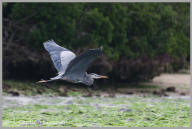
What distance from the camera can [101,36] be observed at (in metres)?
13.9

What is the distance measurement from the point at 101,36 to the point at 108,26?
444 mm

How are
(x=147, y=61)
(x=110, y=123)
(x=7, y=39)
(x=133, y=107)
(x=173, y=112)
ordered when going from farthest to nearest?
(x=147, y=61) → (x=7, y=39) → (x=133, y=107) → (x=173, y=112) → (x=110, y=123)

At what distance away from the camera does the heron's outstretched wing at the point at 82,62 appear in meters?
5.16

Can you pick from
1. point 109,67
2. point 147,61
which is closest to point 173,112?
point 109,67

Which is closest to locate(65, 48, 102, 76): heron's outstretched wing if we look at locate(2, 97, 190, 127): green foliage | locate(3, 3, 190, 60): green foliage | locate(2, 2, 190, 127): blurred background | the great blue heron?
the great blue heron

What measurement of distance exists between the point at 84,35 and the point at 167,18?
3.53m

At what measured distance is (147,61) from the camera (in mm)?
15250

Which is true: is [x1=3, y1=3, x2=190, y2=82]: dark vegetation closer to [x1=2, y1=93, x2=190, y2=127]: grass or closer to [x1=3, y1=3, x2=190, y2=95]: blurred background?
[x1=3, y1=3, x2=190, y2=95]: blurred background

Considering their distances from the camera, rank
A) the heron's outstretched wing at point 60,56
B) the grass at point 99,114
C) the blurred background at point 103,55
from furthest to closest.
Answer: the blurred background at point 103,55
the grass at point 99,114
the heron's outstretched wing at point 60,56

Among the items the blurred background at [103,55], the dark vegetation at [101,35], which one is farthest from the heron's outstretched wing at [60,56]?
the dark vegetation at [101,35]

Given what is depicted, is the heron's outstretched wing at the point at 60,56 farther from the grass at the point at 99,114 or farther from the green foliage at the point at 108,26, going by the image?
the green foliage at the point at 108,26

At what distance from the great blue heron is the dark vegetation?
6702mm

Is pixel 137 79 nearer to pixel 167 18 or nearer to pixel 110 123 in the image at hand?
pixel 167 18

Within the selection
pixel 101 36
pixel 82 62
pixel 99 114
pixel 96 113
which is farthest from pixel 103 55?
pixel 82 62
